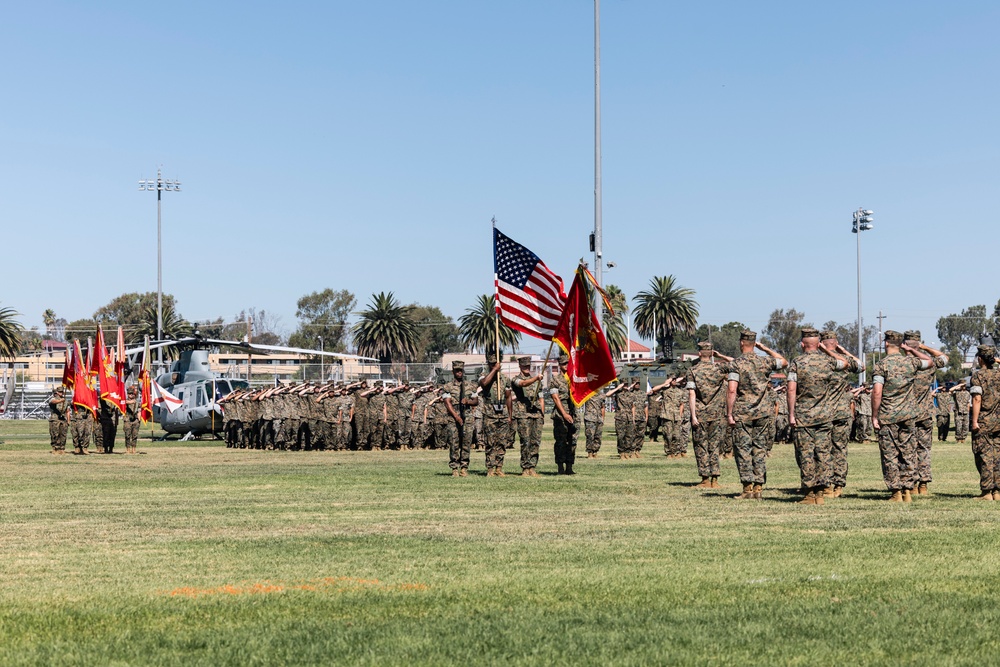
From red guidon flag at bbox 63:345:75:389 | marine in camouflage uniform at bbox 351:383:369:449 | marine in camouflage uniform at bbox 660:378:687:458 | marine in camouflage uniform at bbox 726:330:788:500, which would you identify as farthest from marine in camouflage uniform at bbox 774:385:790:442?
red guidon flag at bbox 63:345:75:389

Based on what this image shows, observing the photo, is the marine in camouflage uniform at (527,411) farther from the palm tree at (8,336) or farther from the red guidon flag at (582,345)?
the palm tree at (8,336)

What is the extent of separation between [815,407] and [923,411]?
5.47 feet

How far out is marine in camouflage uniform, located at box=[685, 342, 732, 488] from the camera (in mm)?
19781

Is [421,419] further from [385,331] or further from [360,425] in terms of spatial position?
[385,331]

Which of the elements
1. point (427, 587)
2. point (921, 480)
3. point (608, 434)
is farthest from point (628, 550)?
point (608, 434)

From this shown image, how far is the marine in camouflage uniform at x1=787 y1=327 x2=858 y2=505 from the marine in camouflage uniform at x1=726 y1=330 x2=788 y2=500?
2.97 ft

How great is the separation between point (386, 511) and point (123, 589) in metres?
6.30

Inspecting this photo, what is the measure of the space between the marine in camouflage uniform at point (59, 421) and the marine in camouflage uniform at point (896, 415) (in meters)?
25.2

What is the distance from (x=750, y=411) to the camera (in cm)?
1777

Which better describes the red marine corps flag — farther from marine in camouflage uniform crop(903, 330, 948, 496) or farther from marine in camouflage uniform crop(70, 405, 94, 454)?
marine in camouflage uniform crop(903, 330, 948, 496)

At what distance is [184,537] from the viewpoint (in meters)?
13.2

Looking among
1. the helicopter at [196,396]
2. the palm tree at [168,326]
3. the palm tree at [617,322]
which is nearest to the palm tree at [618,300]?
the palm tree at [617,322]

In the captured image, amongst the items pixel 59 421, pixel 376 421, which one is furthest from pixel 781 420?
pixel 59 421

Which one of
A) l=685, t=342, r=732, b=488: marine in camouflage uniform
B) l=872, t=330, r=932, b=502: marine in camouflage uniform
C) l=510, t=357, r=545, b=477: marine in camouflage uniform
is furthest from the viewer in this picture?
l=510, t=357, r=545, b=477: marine in camouflage uniform
